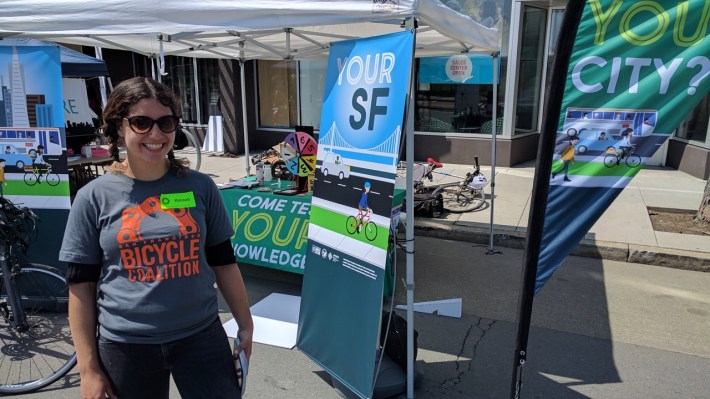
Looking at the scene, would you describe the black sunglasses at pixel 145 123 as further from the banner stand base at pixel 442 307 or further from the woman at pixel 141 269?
the banner stand base at pixel 442 307

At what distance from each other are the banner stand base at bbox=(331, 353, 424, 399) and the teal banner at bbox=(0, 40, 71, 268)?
8.96 ft

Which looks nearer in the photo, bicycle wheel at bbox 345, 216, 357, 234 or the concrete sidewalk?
bicycle wheel at bbox 345, 216, 357, 234

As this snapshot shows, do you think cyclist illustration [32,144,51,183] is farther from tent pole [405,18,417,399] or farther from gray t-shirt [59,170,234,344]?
tent pole [405,18,417,399]

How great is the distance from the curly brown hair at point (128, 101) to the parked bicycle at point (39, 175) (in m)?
2.57

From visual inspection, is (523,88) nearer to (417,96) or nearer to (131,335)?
(417,96)

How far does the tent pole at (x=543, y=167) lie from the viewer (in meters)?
1.40

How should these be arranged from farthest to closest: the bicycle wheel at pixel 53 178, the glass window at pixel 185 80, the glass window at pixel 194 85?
the glass window at pixel 185 80 < the glass window at pixel 194 85 < the bicycle wheel at pixel 53 178

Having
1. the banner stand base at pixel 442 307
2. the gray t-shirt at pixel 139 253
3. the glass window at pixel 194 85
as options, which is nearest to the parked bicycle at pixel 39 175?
the gray t-shirt at pixel 139 253

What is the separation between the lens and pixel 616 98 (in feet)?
5.42

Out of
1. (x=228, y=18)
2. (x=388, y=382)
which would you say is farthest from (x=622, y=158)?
(x=228, y=18)

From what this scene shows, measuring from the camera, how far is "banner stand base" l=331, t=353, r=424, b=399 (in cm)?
306

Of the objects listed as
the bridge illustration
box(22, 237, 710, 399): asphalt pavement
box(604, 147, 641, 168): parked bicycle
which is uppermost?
box(604, 147, 641, 168): parked bicycle

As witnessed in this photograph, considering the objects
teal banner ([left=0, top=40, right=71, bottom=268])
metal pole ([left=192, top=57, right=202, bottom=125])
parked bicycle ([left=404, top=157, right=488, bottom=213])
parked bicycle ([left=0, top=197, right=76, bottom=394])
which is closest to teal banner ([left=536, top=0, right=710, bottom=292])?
parked bicycle ([left=0, top=197, right=76, bottom=394])

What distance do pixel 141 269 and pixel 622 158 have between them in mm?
1761
